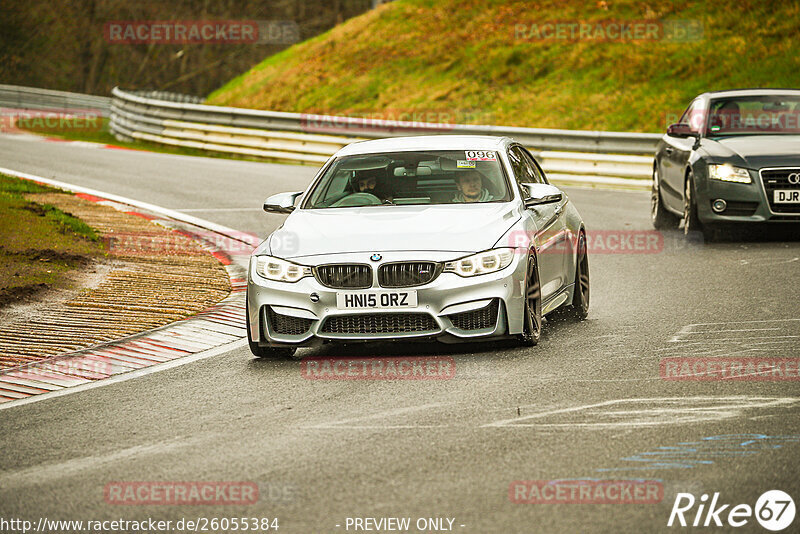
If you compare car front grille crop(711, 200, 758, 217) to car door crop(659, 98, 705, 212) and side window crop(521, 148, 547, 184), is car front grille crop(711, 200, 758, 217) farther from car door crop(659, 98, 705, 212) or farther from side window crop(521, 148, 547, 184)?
side window crop(521, 148, 547, 184)

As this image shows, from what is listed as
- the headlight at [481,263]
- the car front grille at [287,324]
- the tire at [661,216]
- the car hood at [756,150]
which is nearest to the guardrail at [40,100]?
the tire at [661,216]

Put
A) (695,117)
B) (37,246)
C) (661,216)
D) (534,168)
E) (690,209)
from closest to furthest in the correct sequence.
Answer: (534,168) < (37,246) < (690,209) < (695,117) < (661,216)

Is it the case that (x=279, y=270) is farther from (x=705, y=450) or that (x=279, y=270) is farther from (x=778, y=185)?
(x=778, y=185)

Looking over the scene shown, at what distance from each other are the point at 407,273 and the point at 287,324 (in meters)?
0.87

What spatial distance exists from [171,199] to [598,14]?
58.7 ft

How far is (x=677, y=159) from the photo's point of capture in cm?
1473

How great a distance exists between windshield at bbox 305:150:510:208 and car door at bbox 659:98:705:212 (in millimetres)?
5456

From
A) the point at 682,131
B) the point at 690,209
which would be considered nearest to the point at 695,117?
the point at 682,131

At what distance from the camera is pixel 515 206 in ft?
29.8

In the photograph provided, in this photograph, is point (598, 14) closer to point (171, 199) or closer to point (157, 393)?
point (171, 199)

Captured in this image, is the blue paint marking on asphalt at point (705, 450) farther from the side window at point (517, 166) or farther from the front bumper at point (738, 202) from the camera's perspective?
the front bumper at point (738, 202)

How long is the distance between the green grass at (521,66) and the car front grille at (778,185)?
12370 mm

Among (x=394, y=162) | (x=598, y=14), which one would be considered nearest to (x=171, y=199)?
(x=394, y=162)

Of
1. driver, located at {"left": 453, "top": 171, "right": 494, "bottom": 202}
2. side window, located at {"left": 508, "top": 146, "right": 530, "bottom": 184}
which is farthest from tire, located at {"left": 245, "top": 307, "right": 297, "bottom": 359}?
side window, located at {"left": 508, "top": 146, "right": 530, "bottom": 184}
